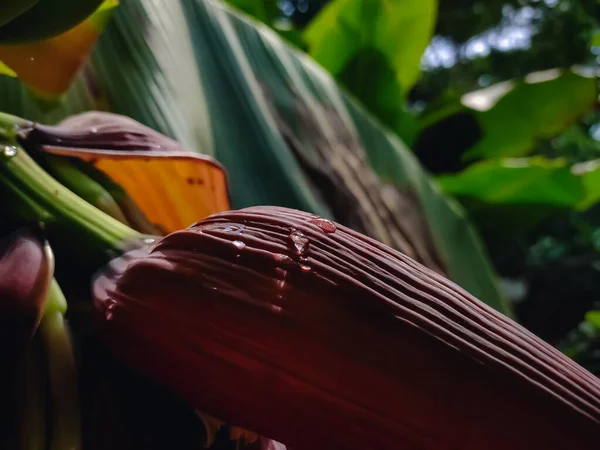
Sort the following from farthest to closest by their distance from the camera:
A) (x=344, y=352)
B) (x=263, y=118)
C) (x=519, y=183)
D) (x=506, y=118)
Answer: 1. (x=506, y=118)
2. (x=519, y=183)
3. (x=263, y=118)
4. (x=344, y=352)

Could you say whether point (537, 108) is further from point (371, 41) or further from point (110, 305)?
point (110, 305)

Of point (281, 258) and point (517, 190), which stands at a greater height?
point (281, 258)

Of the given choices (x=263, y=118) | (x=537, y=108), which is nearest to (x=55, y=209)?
(x=263, y=118)

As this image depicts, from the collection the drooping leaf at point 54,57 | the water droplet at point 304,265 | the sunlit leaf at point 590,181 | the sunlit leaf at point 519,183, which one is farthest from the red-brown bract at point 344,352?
the sunlit leaf at point 590,181

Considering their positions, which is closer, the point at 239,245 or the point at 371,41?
the point at 239,245

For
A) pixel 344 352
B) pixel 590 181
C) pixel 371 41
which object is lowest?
pixel 590 181

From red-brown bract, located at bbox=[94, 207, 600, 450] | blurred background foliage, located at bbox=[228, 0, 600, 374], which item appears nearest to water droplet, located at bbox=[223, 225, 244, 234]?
red-brown bract, located at bbox=[94, 207, 600, 450]

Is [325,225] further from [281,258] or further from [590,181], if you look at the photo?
[590,181]

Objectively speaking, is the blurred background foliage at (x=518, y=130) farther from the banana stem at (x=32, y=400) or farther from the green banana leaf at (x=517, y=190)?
the banana stem at (x=32, y=400)

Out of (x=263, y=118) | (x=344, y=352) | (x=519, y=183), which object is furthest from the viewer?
(x=519, y=183)
